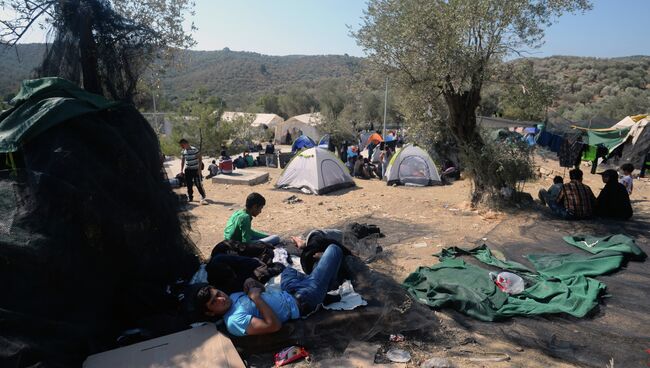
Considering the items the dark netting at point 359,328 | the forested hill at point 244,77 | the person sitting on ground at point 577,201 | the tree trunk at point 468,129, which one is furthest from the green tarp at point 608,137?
the forested hill at point 244,77

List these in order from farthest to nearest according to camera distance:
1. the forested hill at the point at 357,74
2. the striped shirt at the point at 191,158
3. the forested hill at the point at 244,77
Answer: the forested hill at the point at 244,77, the striped shirt at the point at 191,158, the forested hill at the point at 357,74

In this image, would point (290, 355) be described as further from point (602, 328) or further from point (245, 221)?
point (602, 328)

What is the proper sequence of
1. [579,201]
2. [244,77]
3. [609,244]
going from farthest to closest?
[244,77] < [579,201] < [609,244]

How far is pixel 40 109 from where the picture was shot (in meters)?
3.42

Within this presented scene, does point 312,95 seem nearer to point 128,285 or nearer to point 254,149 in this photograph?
point 254,149

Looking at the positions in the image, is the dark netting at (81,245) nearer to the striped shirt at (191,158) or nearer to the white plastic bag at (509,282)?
the white plastic bag at (509,282)

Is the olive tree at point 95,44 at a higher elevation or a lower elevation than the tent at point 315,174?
A: higher

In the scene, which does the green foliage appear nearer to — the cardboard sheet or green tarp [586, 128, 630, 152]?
the cardboard sheet

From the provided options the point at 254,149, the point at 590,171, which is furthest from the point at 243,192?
the point at 254,149

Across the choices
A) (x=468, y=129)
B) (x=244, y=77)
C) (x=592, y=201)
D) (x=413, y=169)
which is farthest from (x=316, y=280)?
(x=244, y=77)

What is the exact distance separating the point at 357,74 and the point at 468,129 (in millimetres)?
2960

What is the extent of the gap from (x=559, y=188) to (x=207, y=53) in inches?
4085

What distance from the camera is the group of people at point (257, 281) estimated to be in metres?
3.33

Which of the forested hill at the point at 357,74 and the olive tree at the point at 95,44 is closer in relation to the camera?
the olive tree at the point at 95,44
